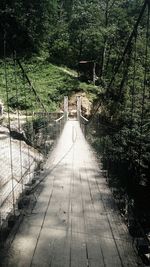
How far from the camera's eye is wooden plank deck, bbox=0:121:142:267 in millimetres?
1904

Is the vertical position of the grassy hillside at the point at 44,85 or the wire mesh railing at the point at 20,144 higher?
the grassy hillside at the point at 44,85

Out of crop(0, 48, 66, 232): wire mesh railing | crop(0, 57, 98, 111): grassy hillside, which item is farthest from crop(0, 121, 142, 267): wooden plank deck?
crop(0, 57, 98, 111): grassy hillside

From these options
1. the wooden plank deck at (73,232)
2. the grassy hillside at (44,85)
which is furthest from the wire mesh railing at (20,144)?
the wooden plank deck at (73,232)

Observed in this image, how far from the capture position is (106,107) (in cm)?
1260

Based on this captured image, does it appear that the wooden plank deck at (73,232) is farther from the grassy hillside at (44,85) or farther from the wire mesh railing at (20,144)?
the grassy hillside at (44,85)

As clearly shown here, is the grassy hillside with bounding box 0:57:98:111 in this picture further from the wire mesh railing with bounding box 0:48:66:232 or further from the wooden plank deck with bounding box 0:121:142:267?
the wooden plank deck with bounding box 0:121:142:267

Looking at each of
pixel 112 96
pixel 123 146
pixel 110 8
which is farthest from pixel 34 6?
pixel 123 146

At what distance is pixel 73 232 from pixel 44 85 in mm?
15860

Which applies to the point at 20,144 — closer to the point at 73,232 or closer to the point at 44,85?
the point at 73,232

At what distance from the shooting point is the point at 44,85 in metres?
17.8

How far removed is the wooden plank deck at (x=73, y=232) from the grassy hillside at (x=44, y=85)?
1155 centimetres

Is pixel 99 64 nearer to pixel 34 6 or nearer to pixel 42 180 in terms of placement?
pixel 34 6

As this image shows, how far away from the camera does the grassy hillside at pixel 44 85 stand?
16.1 meters

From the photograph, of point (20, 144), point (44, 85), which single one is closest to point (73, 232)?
point (20, 144)
